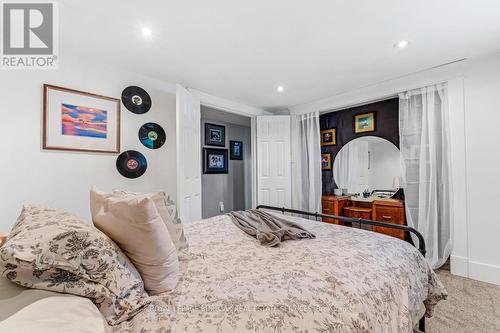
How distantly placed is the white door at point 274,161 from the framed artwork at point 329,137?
2.29 ft

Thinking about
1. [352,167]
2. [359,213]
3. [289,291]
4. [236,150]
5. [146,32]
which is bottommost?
[359,213]

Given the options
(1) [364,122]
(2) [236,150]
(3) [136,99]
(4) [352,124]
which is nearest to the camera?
(3) [136,99]

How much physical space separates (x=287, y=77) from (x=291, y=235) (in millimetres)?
2132

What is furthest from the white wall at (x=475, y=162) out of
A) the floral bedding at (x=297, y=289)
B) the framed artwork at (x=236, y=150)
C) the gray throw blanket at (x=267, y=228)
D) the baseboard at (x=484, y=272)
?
the framed artwork at (x=236, y=150)

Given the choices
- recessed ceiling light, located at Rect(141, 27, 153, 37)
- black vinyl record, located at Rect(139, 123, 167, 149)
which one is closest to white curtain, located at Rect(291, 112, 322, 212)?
black vinyl record, located at Rect(139, 123, 167, 149)

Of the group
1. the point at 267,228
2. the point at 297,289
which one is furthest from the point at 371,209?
the point at 297,289

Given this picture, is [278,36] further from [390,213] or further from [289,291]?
[390,213]

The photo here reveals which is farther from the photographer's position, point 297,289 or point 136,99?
point 136,99

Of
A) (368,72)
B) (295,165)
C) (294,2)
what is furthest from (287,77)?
(295,165)

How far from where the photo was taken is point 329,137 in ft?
13.5

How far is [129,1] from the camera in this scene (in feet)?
5.07

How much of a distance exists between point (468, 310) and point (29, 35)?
446 centimetres

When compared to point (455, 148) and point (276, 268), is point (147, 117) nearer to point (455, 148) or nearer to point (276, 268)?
point (276, 268)

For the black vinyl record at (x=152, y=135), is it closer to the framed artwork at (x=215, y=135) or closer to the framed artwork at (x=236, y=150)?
the framed artwork at (x=215, y=135)
